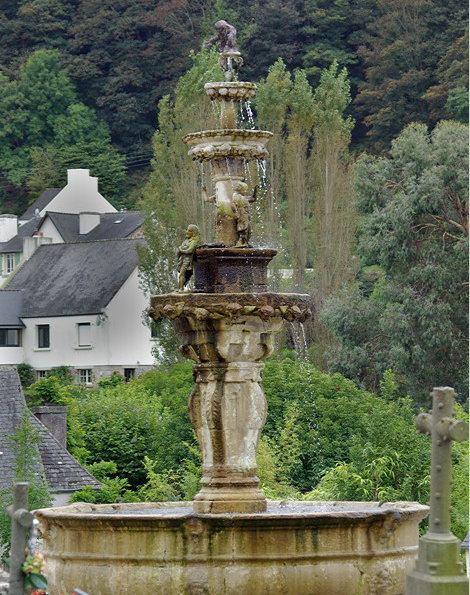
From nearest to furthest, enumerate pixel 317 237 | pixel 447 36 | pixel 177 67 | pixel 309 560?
Result: pixel 309 560
pixel 317 237
pixel 447 36
pixel 177 67

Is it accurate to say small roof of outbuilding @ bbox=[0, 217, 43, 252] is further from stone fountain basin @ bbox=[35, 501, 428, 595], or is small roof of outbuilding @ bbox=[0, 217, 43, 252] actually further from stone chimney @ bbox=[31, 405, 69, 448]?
stone fountain basin @ bbox=[35, 501, 428, 595]

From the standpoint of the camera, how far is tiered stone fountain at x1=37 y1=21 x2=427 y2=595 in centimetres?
2219

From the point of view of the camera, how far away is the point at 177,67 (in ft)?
353

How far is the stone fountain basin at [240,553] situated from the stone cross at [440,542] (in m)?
5.80

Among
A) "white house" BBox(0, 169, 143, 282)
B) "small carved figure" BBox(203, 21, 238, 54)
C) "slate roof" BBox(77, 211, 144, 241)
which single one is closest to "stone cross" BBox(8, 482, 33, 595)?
"small carved figure" BBox(203, 21, 238, 54)

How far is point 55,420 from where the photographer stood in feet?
149

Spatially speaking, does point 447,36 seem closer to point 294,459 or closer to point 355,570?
point 294,459

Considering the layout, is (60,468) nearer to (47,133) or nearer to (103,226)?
(103,226)

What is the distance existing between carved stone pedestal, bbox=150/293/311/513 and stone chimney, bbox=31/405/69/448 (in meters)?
21.2

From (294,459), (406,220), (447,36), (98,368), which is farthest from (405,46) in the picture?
(294,459)

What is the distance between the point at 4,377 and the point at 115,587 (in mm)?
20471

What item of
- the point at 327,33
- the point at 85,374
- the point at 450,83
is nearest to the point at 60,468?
the point at 85,374

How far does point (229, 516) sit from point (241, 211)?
476 cm

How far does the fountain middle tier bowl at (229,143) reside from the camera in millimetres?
25641
